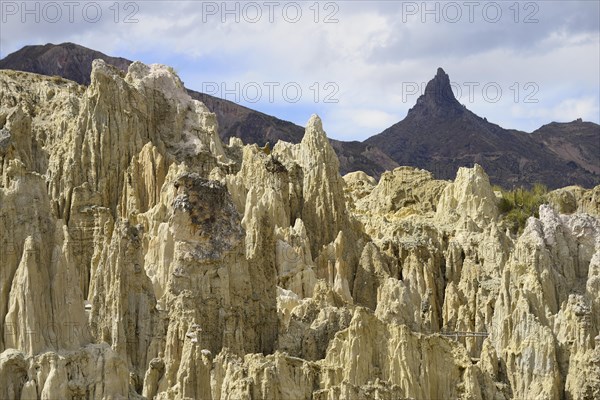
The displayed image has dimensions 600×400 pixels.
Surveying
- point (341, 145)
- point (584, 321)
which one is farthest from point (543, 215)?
point (341, 145)

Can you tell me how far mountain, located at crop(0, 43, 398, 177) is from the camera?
110 metres

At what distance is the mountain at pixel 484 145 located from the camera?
132m

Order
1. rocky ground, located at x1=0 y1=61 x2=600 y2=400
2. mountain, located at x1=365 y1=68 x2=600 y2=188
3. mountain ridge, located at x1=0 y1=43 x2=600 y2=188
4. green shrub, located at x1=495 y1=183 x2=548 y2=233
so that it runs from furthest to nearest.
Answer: mountain, located at x1=365 y1=68 x2=600 y2=188, mountain ridge, located at x1=0 y1=43 x2=600 y2=188, green shrub, located at x1=495 y1=183 x2=548 y2=233, rocky ground, located at x1=0 y1=61 x2=600 y2=400

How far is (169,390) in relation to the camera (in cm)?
3759

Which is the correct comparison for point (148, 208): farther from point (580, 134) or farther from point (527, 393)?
point (580, 134)

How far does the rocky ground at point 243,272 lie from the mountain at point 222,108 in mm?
31582

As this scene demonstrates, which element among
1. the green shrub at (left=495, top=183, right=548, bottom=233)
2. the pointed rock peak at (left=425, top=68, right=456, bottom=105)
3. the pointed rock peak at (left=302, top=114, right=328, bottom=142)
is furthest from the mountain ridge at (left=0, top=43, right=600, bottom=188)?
the pointed rock peak at (left=302, top=114, right=328, bottom=142)

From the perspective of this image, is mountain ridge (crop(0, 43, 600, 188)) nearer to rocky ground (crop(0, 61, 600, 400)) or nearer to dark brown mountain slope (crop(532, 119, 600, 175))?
dark brown mountain slope (crop(532, 119, 600, 175))

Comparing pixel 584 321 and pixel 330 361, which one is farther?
pixel 584 321

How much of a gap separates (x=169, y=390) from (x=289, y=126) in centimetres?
8444

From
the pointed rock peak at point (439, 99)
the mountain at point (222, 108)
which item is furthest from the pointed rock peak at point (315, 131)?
the pointed rock peak at point (439, 99)

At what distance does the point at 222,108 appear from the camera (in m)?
121

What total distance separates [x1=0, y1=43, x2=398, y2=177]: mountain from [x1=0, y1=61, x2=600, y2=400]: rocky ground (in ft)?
104

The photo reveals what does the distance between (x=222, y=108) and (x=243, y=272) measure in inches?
2926
